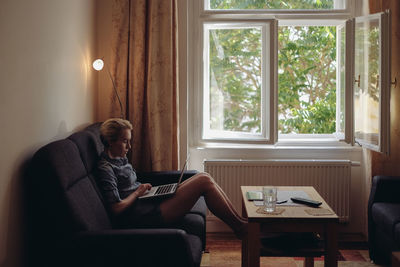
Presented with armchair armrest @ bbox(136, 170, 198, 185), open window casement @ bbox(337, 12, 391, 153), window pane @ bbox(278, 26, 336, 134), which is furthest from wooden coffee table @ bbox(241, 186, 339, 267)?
window pane @ bbox(278, 26, 336, 134)

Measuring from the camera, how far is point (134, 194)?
278 centimetres

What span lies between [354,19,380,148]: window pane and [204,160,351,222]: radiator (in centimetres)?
35

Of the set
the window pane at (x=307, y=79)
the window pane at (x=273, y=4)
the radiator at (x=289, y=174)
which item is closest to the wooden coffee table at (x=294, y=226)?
the radiator at (x=289, y=174)

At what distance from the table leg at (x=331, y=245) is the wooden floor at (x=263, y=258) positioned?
724mm

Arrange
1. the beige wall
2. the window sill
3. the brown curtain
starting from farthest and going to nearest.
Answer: the window sill, the brown curtain, the beige wall

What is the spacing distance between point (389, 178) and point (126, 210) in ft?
6.01

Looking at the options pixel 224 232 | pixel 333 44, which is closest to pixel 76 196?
pixel 224 232

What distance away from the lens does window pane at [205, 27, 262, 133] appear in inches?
149

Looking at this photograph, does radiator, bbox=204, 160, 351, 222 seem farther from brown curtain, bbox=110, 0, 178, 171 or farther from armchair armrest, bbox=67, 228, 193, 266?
armchair armrest, bbox=67, 228, 193, 266

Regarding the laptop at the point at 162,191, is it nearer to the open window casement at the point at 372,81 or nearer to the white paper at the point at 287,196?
the white paper at the point at 287,196

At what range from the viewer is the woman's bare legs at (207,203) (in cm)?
275

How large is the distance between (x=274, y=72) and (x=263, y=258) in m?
1.45

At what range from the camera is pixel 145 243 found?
1.99m

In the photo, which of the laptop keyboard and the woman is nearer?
the woman
